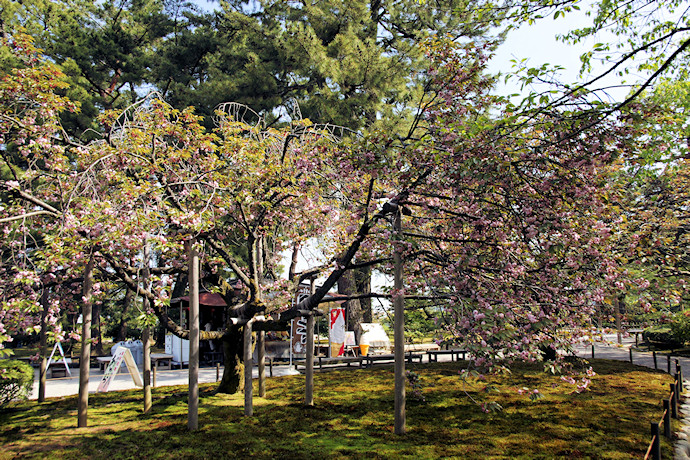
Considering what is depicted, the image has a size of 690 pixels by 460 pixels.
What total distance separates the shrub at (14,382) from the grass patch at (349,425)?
0.31 metres

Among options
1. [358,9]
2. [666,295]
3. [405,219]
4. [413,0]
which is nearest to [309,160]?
[405,219]

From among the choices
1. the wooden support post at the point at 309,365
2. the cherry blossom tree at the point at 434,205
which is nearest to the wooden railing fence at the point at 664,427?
the cherry blossom tree at the point at 434,205

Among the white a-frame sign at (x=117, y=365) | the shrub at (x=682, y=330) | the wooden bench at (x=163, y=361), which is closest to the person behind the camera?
the white a-frame sign at (x=117, y=365)

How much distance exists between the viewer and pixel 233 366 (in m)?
9.55

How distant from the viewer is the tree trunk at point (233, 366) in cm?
942

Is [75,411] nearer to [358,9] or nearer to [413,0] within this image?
[358,9]

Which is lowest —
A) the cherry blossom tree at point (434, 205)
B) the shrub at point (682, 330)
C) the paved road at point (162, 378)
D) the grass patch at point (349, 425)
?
the paved road at point (162, 378)

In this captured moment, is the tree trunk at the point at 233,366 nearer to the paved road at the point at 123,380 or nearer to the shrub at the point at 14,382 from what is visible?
the paved road at the point at 123,380

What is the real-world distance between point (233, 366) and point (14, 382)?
3991mm

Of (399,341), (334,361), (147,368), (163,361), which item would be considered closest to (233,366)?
(147,368)

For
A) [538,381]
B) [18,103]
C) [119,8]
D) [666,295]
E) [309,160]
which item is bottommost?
[538,381]

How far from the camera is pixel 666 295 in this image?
260 inches

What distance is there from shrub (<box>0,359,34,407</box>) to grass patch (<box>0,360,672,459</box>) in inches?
12.2

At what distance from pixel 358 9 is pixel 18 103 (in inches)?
505
